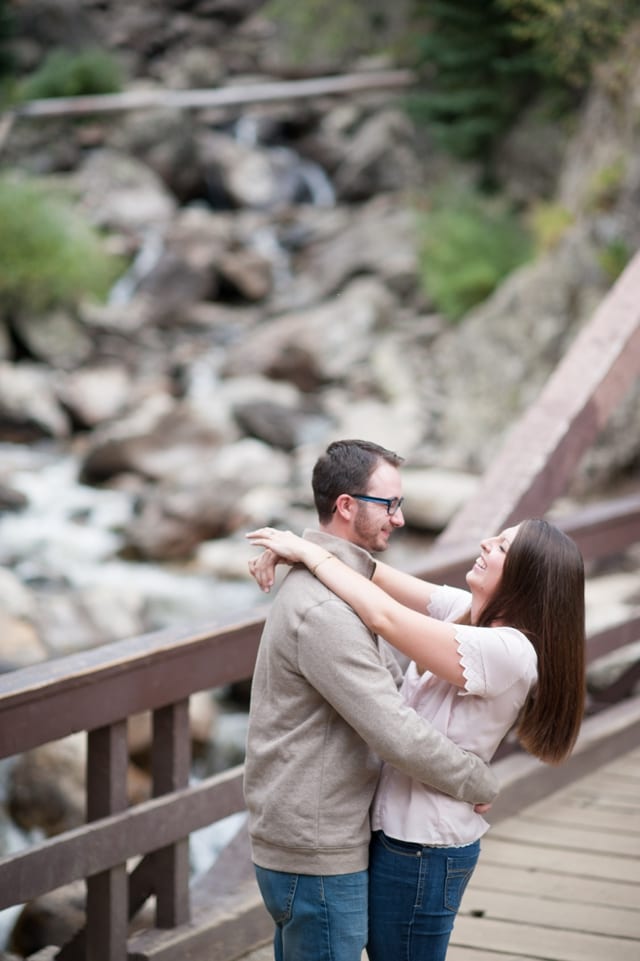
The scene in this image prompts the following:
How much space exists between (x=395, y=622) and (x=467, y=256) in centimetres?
1369

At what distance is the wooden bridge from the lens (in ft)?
8.37

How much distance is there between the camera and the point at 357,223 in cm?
1847

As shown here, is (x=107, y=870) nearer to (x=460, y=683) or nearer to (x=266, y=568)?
(x=266, y=568)

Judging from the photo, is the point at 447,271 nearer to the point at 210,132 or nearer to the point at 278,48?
the point at 210,132

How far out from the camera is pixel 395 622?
80.4 inches

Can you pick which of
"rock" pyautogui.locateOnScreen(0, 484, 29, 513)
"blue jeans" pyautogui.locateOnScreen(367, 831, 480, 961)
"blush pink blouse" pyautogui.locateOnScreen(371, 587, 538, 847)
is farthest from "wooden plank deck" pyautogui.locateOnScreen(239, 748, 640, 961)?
"rock" pyautogui.locateOnScreen(0, 484, 29, 513)

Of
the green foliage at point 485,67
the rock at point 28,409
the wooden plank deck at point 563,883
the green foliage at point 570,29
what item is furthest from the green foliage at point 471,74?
the wooden plank deck at point 563,883

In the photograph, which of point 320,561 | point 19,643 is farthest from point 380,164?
point 320,561

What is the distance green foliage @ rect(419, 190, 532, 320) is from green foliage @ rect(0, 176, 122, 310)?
14.7ft

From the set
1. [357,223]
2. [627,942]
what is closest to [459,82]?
[357,223]

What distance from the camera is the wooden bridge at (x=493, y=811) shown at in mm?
2551

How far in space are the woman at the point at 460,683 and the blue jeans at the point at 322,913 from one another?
67 mm

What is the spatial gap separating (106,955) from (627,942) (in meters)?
1.31

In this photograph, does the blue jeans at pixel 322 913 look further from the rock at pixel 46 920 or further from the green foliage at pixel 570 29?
the green foliage at pixel 570 29
